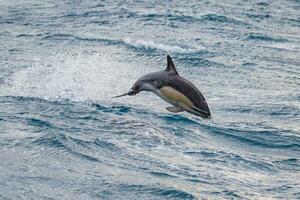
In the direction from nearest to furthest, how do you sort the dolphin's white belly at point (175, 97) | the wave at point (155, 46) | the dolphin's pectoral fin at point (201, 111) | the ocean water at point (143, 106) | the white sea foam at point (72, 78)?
the dolphin's pectoral fin at point (201, 111)
the dolphin's white belly at point (175, 97)
the ocean water at point (143, 106)
the white sea foam at point (72, 78)
the wave at point (155, 46)

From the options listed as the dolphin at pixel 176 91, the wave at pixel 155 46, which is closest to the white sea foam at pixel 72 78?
the wave at pixel 155 46

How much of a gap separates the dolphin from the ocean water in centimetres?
182

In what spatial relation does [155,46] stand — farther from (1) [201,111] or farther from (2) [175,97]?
(1) [201,111]

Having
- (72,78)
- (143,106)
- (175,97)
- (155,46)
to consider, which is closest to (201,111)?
(175,97)

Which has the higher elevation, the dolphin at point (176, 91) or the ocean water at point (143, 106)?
the dolphin at point (176, 91)

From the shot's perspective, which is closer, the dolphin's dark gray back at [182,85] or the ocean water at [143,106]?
the dolphin's dark gray back at [182,85]

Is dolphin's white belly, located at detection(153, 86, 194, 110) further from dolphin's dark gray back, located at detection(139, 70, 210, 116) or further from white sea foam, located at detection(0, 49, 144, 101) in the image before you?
white sea foam, located at detection(0, 49, 144, 101)

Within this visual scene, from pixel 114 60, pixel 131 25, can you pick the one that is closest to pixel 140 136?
pixel 114 60

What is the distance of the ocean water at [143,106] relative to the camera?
1281 cm

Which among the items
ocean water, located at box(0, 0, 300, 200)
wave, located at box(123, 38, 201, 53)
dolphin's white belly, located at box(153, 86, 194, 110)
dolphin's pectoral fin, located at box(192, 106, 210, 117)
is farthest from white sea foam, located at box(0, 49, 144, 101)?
dolphin's pectoral fin, located at box(192, 106, 210, 117)

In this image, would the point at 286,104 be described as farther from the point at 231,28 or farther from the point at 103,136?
the point at 231,28

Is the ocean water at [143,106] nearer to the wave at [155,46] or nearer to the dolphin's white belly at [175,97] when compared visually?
the wave at [155,46]

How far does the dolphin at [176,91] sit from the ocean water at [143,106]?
1.82 metres

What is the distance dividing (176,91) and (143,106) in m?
6.96
